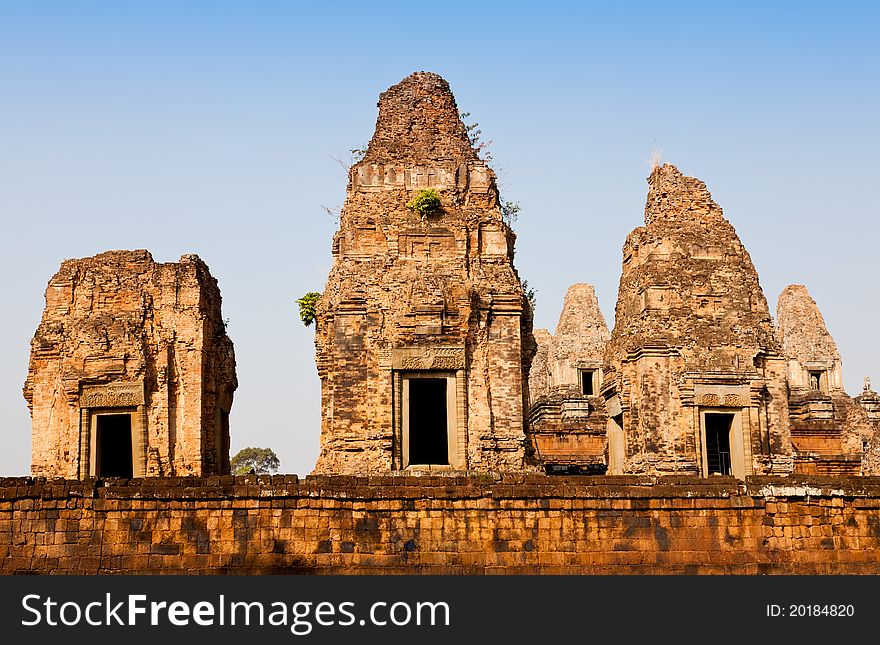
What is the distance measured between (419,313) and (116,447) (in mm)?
7174

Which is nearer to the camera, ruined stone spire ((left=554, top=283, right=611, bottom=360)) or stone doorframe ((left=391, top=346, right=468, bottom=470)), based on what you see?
stone doorframe ((left=391, top=346, right=468, bottom=470))

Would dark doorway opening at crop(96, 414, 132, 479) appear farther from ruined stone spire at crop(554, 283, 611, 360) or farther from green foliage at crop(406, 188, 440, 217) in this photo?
ruined stone spire at crop(554, 283, 611, 360)

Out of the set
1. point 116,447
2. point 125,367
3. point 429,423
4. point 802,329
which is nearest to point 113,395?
point 125,367

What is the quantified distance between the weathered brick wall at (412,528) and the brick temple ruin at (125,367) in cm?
573

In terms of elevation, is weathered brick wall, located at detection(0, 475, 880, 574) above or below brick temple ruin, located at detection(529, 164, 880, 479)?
below

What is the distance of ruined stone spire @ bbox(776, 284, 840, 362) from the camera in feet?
114

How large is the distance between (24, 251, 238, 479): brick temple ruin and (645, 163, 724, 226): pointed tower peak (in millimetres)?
8753

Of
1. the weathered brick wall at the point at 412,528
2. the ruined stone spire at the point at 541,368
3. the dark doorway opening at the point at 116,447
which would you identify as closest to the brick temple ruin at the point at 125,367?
the dark doorway opening at the point at 116,447

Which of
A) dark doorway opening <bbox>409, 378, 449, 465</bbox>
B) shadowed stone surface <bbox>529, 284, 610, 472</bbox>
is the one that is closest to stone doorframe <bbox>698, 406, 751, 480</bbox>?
shadowed stone surface <bbox>529, 284, 610, 472</bbox>

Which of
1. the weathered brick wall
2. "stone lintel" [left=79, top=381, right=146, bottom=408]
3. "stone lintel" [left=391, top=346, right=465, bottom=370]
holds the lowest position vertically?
the weathered brick wall

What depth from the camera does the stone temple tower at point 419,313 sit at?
741 inches

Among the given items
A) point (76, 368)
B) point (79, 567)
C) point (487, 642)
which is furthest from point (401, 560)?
point (76, 368)

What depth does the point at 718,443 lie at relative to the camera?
24594mm

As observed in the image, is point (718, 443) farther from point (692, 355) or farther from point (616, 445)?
point (692, 355)
